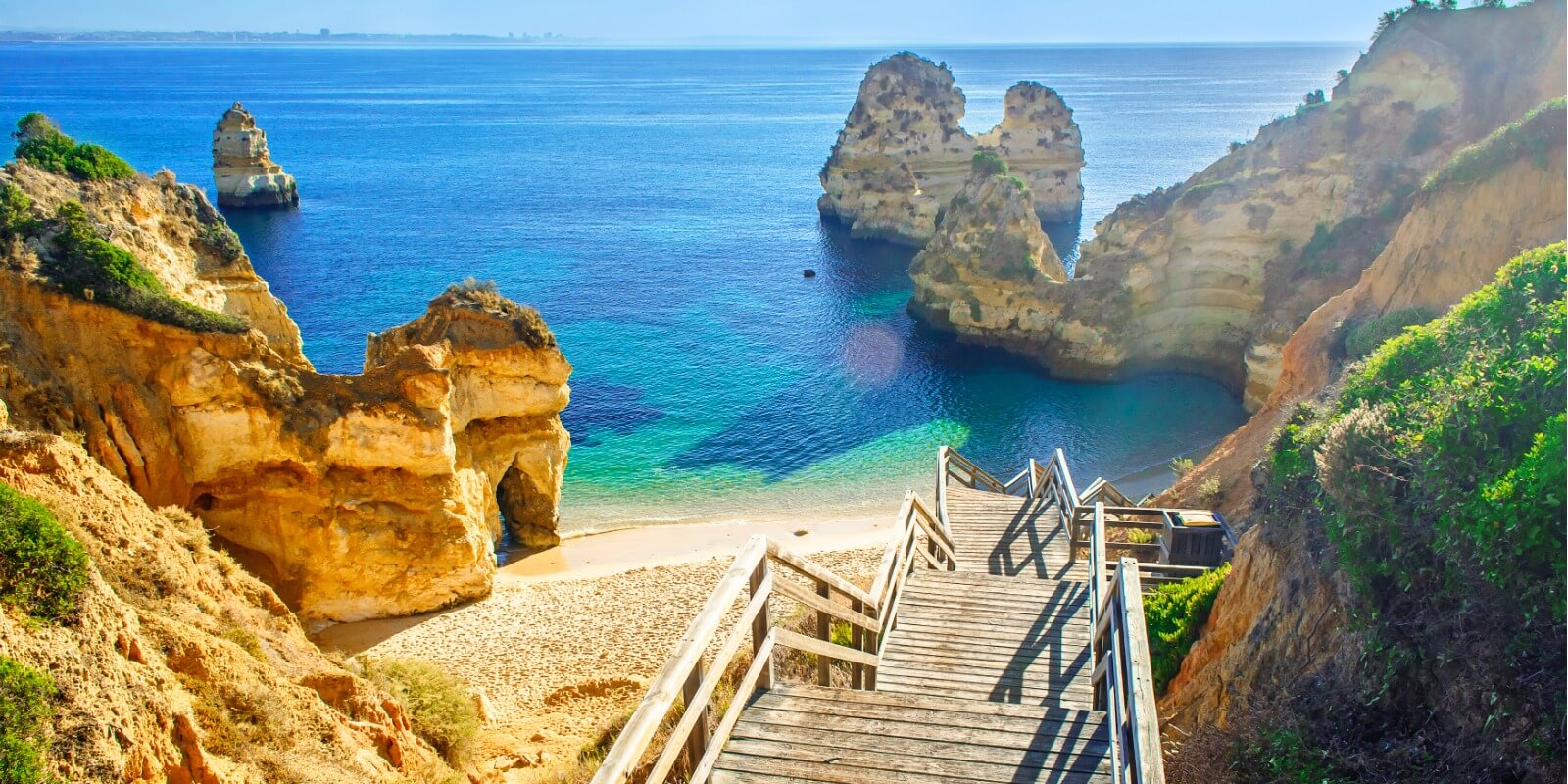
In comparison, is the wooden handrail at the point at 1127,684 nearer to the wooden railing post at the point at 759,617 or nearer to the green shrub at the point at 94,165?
the wooden railing post at the point at 759,617

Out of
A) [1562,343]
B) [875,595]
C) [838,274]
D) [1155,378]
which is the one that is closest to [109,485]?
[875,595]

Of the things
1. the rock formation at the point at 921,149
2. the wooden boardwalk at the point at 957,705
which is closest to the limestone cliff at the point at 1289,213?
the wooden boardwalk at the point at 957,705

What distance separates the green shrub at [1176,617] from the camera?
1111cm

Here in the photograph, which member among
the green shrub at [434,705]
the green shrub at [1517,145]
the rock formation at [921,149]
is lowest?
the green shrub at [434,705]

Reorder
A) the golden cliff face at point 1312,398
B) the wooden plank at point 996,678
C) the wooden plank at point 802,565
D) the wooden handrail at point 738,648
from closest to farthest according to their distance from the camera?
the wooden handrail at point 738,648 < the wooden plank at point 802,565 < the golden cliff face at point 1312,398 < the wooden plank at point 996,678

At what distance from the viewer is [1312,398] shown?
54.3 feet

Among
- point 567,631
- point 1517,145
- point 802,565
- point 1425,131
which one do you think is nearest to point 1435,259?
point 1517,145

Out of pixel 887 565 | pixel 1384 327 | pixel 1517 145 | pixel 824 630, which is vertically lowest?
pixel 824 630

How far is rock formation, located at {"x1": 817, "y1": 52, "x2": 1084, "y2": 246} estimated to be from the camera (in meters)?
68.3

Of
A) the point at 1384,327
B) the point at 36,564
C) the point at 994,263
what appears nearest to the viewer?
the point at 36,564

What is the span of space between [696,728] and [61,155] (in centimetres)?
2173

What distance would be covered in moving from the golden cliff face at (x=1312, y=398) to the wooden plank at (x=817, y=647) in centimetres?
324

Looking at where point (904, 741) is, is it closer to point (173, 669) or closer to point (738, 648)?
point (738, 648)

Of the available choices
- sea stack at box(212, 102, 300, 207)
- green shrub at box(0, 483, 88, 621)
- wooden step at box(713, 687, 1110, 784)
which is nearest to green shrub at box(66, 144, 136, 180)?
green shrub at box(0, 483, 88, 621)
